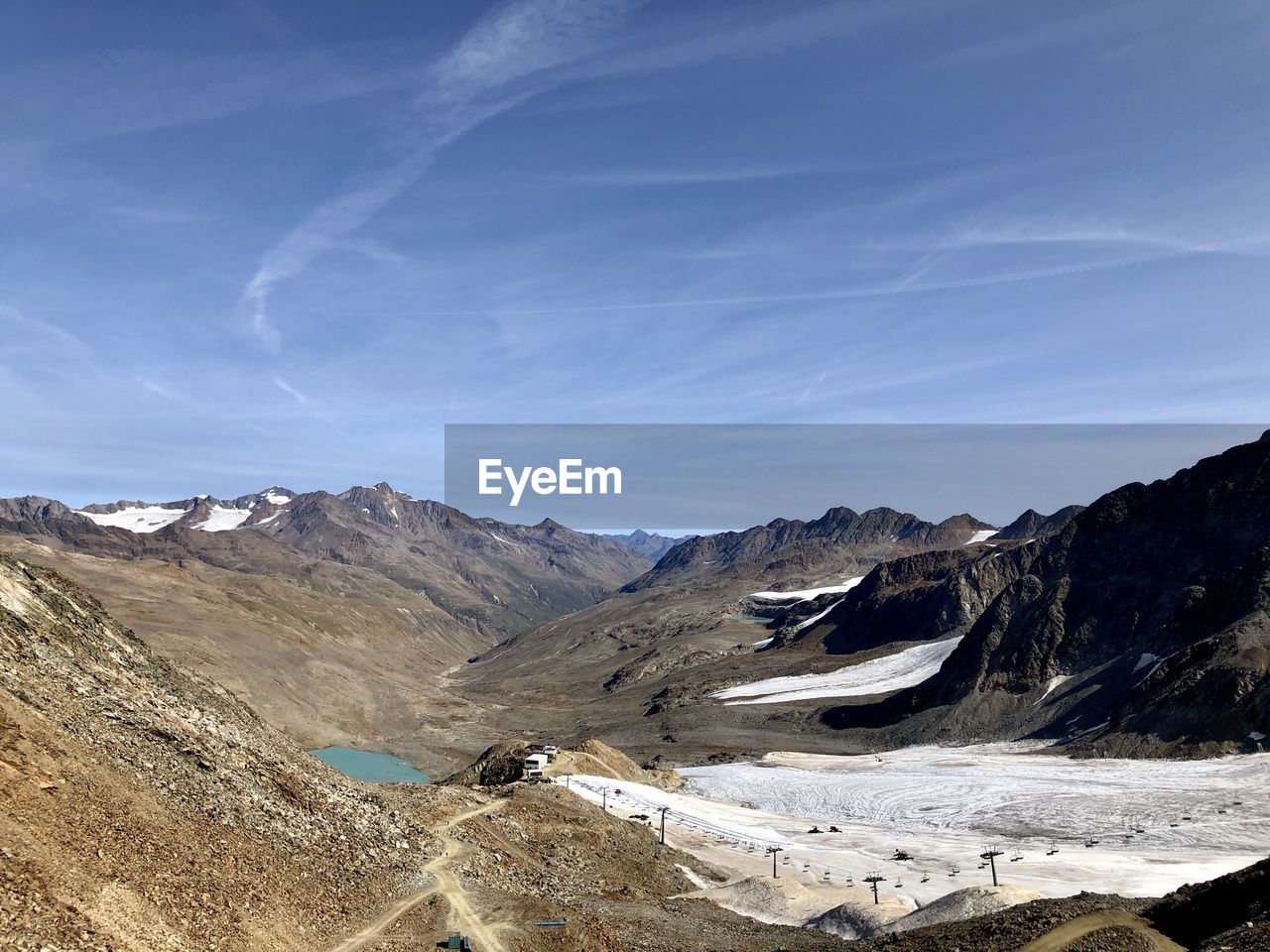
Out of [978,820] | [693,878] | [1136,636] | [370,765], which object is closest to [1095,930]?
[693,878]

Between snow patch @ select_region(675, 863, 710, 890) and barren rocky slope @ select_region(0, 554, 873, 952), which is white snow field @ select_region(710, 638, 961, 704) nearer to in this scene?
snow patch @ select_region(675, 863, 710, 890)

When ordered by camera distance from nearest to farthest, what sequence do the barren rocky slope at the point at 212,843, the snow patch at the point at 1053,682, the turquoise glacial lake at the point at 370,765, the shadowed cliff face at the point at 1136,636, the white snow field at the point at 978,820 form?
1. the barren rocky slope at the point at 212,843
2. the white snow field at the point at 978,820
3. the shadowed cliff face at the point at 1136,636
4. the turquoise glacial lake at the point at 370,765
5. the snow patch at the point at 1053,682

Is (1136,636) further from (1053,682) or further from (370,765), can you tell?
(370,765)

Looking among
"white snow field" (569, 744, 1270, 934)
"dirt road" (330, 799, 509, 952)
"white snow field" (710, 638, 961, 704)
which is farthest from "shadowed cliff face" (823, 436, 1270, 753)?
"dirt road" (330, 799, 509, 952)

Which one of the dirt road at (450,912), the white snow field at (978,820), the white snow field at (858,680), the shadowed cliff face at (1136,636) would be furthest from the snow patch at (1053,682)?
the dirt road at (450,912)

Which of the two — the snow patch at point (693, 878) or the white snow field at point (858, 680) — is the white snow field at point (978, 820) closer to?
the snow patch at point (693, 878)

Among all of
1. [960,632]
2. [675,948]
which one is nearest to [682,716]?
[960,632]

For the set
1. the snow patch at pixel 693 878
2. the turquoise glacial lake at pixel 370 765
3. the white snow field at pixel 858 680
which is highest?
the white snow field at pixel 858 680
